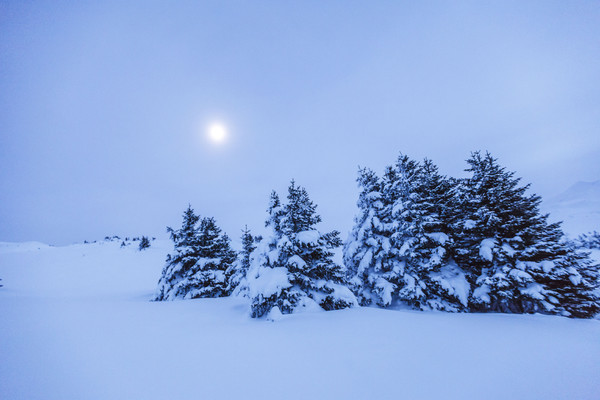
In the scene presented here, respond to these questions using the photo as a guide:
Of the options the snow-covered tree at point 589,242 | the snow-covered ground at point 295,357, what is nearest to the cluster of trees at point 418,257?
the snow-covered ground at point 295,357

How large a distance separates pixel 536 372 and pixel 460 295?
7.43 metres

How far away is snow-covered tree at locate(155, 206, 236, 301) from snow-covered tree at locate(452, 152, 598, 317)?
47.7ft

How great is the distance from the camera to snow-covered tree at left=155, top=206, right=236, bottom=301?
13711 mm

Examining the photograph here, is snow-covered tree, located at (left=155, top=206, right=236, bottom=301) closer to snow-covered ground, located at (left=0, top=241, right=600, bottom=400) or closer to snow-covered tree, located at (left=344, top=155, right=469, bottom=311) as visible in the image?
snow-covered ground, located at (left=0, top=241, right=600, bottom=400)

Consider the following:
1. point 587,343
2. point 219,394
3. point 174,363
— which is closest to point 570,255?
point 587,343

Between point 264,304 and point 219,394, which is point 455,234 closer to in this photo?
point 264,304

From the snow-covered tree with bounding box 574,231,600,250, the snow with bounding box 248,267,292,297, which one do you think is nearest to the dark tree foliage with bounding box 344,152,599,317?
the snow with bounding box 248,267,292,297

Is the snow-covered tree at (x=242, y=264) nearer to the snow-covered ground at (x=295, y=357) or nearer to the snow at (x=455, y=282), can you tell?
the snow-covered ground at (x=295, y=357)

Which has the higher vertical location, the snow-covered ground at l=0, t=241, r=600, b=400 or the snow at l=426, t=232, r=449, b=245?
the snow at l=426, t=232, r=449, b=245

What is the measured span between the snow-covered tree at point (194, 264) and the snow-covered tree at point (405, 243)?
898 cm

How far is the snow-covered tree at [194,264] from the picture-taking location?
45.0 feet

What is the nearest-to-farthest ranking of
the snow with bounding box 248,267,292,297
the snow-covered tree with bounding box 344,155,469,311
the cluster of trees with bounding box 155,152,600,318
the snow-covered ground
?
the snow-covered ground, the snow with bounding box 248,267,292,297, the cluster of trees with bounding box 155,152,600,318, the snow-covered tree with bounding box 344,155,469,311

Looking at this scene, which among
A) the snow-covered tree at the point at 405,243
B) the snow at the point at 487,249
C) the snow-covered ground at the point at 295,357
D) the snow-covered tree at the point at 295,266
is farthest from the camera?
the snow-covered tree at the point at 405,243

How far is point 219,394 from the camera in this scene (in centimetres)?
295
